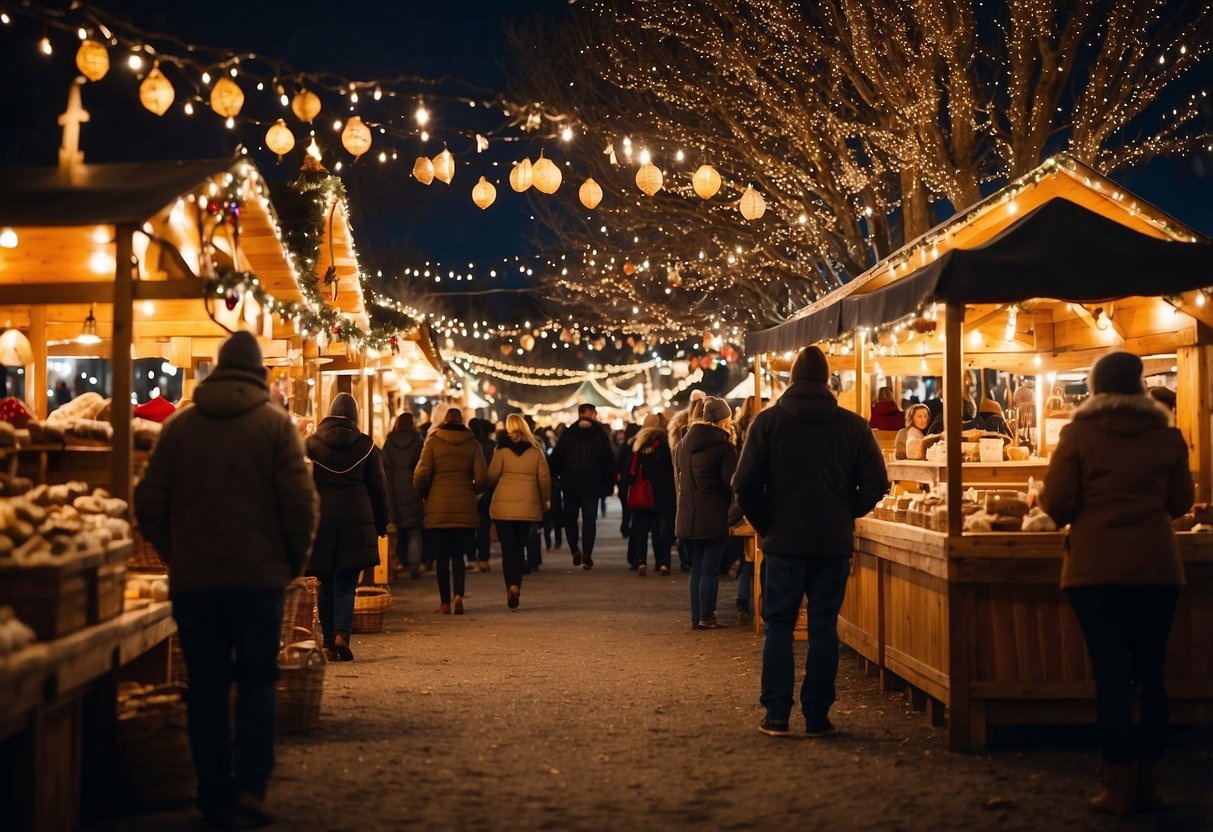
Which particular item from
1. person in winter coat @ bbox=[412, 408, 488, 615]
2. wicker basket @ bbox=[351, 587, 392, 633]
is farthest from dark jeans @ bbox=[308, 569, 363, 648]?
person in winter coat @ bbox=[412, 408, 488, 615]

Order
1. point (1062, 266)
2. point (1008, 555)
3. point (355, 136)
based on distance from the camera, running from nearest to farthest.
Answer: point (1008, 555) → point (1062, 266) → point (355, 136)

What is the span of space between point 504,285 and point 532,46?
51.6 meters

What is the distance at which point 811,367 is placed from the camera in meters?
7.86

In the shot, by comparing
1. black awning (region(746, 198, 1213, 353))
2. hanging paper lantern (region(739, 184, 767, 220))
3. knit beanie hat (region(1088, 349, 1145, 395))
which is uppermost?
hanging paper lantern (region(739, 184, 767, 220))

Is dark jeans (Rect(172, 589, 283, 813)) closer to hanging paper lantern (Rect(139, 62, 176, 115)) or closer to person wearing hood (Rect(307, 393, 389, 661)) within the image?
person wearing hood (Rect(307, 393, 389, 661))

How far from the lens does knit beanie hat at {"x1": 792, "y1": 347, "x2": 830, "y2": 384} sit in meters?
7.85

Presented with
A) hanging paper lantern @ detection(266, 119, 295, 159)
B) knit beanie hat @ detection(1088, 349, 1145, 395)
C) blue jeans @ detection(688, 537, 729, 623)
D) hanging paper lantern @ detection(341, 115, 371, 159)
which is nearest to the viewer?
knit beanie hat @ detection(1088, 349, 1145, 395)

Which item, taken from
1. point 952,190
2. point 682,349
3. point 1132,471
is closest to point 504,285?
point 682,349

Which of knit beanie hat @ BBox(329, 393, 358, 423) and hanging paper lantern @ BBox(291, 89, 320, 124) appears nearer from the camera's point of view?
knit beanie hat @ BBox(329, 393, 358, 423)

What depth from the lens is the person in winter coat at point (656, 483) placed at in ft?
58.2

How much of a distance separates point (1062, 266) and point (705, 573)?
5.46 metres

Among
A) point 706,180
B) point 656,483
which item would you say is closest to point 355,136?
point 706,180

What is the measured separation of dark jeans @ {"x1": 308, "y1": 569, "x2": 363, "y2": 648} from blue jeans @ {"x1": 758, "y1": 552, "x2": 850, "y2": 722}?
3.84 m

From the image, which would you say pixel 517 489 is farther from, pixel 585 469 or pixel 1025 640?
pixel 1025 640
